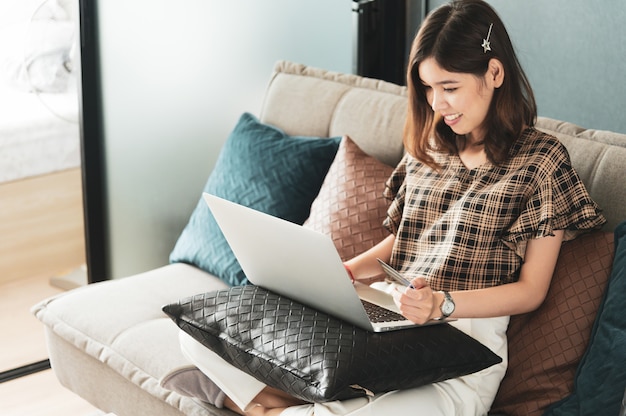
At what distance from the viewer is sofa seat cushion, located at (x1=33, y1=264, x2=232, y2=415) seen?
6.93ft

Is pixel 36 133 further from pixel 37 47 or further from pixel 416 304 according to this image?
pixel 416 304

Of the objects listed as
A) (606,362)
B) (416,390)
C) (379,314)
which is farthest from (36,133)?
(606,362)

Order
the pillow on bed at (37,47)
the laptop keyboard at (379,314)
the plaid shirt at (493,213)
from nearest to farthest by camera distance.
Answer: the laptop keyboard at (379,314)
the plaid shirt at (493,213)
the pillow on bed at (37,47)

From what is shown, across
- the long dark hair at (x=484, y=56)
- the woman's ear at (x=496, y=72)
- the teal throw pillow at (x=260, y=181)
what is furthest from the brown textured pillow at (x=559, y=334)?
the teal throw pillow at (x=260, y=181)

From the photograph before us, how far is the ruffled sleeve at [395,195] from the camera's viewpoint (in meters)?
2.14

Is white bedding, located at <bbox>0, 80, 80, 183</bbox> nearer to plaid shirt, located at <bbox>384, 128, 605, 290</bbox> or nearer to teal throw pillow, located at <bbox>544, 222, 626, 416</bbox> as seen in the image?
plaid shirt, located at <bbox>384, 128, 605, 290</bbox>

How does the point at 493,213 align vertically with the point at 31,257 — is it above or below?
above

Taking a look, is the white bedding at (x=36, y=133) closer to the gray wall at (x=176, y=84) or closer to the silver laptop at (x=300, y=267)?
the gray wall at (x=176, y=84)

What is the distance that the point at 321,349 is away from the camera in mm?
1622

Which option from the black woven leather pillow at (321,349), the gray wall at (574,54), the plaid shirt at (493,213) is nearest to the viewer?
the black woven leather pillow at (321,349)

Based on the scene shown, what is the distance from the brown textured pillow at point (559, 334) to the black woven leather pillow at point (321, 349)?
131 mm

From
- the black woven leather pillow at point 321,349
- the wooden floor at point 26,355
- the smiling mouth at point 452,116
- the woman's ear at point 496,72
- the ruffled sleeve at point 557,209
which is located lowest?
the wooden floor at point 26,355

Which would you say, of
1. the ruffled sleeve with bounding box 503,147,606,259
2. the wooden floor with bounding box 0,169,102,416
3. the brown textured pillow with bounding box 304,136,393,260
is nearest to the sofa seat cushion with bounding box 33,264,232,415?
the brown textured pillow with bounding box 304,136,393,260

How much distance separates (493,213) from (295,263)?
432 millimetres
